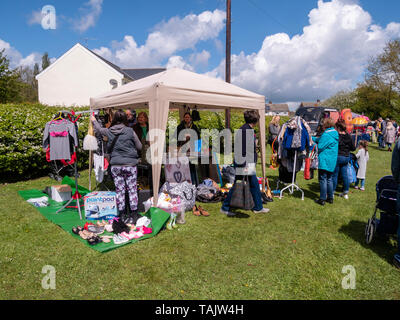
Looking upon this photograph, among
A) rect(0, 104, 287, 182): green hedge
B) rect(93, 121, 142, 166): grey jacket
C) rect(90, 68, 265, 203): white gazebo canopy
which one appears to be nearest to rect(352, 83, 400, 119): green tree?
rect(90, 68, 265, 203): white gazebo canopy

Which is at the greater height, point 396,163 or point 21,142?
point 21,142

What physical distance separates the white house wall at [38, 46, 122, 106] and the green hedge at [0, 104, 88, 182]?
21390 mm

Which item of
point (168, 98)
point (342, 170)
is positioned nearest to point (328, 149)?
point (342, 170)

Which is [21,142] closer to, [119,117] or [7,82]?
[119,117]

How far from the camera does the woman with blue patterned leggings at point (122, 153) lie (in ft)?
14.0

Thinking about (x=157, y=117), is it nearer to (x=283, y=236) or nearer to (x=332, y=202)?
(x=283, y=236)

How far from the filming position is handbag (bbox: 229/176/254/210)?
14.6 ft

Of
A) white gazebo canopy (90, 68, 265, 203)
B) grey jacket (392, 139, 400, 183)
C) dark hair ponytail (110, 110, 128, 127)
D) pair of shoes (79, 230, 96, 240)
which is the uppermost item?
white gazebo canopy (90, 68, 265, 203)

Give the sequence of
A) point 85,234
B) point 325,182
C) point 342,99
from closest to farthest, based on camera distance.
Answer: point 85,234, point 325,182, point 342,99

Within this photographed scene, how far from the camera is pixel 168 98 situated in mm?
4539

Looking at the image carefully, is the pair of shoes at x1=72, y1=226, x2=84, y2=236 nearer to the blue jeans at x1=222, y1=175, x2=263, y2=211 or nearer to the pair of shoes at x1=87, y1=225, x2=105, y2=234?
the pair of shoes at x1=87, y1=225, x2=105, y2=234

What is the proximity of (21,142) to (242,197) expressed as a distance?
6253mm
